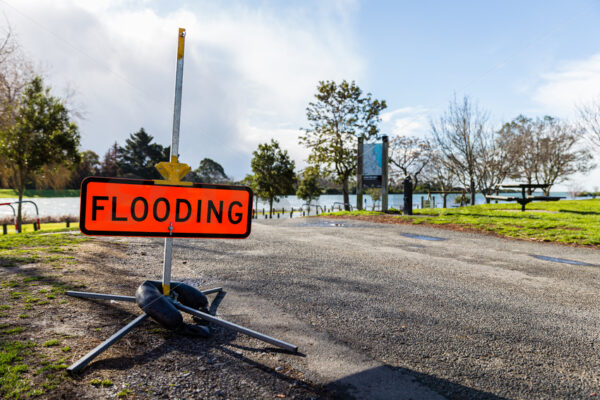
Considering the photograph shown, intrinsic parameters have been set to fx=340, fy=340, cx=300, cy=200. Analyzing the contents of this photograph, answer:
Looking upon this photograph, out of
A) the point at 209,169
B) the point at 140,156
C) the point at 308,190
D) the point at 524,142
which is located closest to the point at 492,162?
the point at 524,142

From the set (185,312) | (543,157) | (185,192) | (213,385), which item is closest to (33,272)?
(185,312)

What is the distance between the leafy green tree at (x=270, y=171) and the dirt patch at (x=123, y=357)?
40.1 meters

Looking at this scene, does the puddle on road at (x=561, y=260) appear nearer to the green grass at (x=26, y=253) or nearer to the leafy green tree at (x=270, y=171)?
the green grass at (x=26, y=253)

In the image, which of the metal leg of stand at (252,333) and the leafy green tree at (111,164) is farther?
the leafy green tree at (111,164)

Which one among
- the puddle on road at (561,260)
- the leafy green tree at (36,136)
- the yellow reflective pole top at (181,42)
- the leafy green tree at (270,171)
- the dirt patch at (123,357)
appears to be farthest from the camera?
the leafy green tree at (270,171)

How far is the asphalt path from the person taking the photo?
2.15 metres

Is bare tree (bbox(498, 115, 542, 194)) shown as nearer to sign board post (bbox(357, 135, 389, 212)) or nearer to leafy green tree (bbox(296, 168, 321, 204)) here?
sign board post (bbox(357, 135, 389, 212))

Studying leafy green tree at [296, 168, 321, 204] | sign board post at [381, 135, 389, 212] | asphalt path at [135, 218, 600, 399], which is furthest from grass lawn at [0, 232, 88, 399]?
leafy green tree at [296, 168, 321, 204]

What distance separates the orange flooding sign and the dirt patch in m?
0.72

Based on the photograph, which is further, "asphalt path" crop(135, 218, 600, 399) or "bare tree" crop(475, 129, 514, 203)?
"bare tree" crop(475, 129, 514, 203)

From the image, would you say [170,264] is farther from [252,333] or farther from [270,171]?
[270,171]

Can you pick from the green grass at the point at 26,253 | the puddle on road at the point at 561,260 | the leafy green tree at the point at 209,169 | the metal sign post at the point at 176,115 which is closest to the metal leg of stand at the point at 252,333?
the metal sign post at the point at 176,115

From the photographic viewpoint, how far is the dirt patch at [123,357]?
1.88m

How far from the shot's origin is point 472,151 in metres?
24.5
